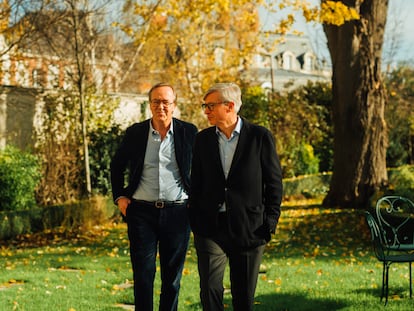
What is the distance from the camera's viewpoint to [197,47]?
95.0ft

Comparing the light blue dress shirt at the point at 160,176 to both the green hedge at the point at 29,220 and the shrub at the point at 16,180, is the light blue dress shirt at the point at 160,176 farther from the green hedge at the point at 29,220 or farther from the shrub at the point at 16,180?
the shrub at the point at 16,180

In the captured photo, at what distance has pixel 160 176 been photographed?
550 cm

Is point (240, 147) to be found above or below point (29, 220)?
above

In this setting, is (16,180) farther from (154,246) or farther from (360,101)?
(154,246)

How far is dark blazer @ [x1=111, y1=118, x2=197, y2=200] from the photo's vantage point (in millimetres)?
5562

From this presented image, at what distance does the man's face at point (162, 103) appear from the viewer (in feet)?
18.0

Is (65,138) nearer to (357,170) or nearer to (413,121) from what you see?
(357,170)

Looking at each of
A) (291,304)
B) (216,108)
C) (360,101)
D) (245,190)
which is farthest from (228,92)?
(360,101)

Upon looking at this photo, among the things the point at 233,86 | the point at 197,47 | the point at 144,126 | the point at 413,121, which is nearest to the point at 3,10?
the point at 144,126

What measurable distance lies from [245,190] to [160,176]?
1.00 m

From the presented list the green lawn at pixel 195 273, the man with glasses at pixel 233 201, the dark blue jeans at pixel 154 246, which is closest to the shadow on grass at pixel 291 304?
the green lawn at pixel 195 273

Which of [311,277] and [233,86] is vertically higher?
[233,86]

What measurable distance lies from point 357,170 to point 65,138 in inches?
277

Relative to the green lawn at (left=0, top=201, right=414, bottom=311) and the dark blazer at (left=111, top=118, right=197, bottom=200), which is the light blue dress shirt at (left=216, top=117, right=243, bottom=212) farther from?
the green lawn at (left=0, top=201, right=414, bottom=311)
